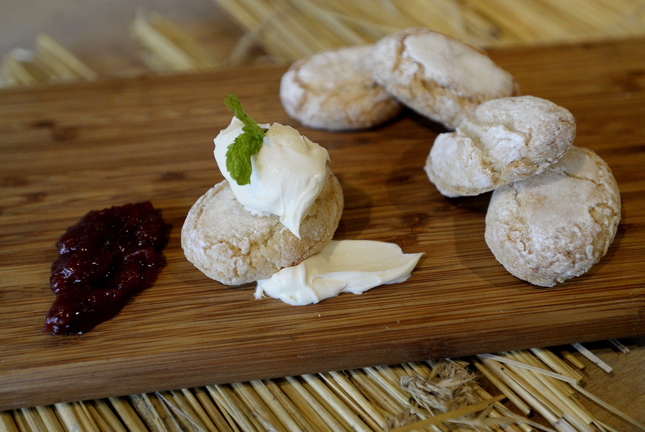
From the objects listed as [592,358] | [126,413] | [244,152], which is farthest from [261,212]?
[592,358]

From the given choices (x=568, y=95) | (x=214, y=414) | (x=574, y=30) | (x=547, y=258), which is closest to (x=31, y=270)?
(x=214, y=414)

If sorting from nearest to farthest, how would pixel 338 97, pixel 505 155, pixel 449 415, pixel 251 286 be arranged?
pixel 449 415
pixel 505 155
pixel 251 286
pixel 338 97

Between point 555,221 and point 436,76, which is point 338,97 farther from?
point 555,221

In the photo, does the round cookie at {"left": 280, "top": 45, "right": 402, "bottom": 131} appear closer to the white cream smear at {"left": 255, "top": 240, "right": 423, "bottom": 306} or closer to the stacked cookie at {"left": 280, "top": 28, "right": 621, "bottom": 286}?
the stacked cookie at {"left": 280, "top": 28, "right": 621, "bottom": 286}

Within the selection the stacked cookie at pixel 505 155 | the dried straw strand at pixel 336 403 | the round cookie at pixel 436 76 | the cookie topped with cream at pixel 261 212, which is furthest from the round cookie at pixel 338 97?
the dried straw strand at pixel 336 403

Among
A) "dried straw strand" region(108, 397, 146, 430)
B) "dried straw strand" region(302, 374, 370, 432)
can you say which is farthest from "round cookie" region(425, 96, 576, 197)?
"dried straw strand" region(108, 397, 146, 430)

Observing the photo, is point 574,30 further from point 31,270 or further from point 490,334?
point 31,270
